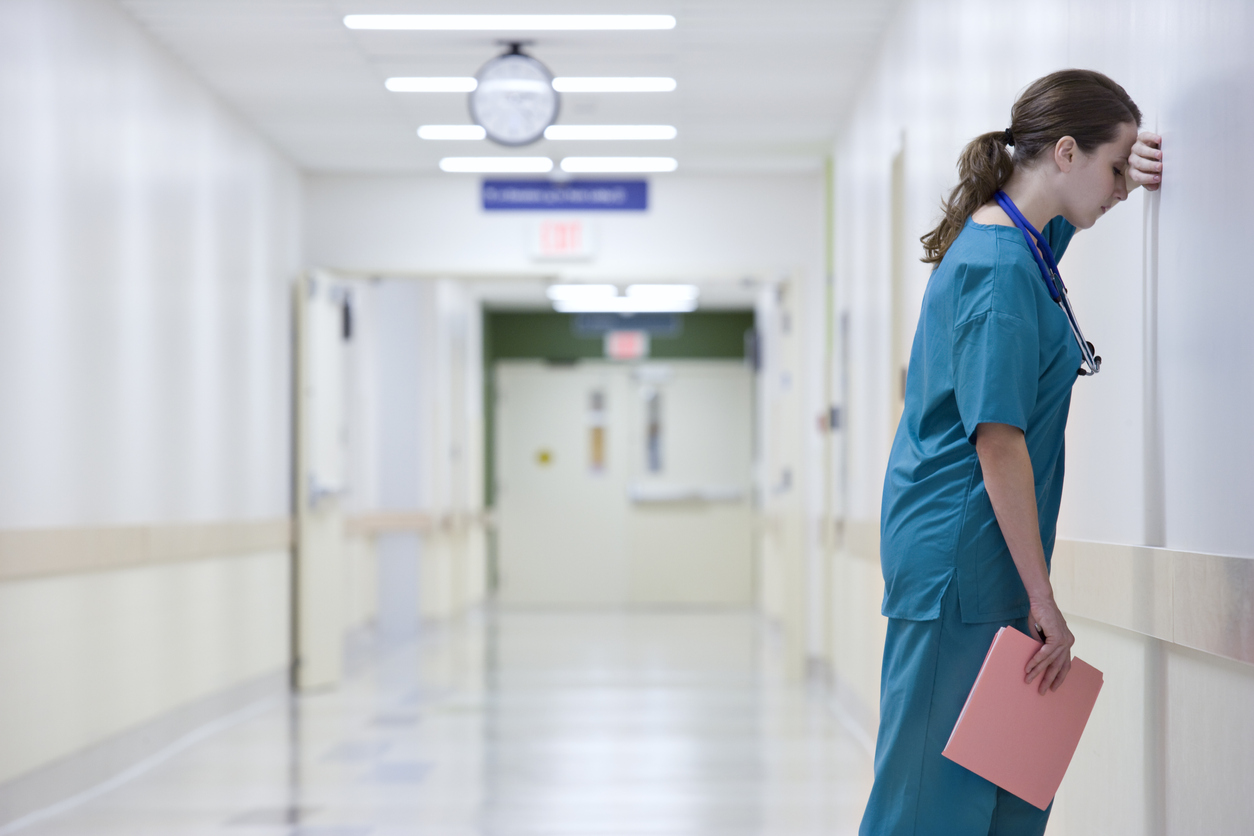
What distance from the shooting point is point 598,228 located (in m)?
6.82

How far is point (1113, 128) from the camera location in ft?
6.03

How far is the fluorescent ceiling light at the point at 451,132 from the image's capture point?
5.95 meters

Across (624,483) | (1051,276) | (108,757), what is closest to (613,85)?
(108,757)

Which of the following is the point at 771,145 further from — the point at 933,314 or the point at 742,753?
the point at 933,314

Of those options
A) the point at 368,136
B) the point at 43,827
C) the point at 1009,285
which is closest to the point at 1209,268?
the point at 1009,285

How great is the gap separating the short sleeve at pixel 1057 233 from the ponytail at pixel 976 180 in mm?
225

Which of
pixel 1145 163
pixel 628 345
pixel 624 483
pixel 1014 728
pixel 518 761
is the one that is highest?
pixel 628 345

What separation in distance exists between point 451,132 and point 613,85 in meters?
1.13

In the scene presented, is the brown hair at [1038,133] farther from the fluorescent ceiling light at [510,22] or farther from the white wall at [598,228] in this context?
the white wall at [598,228]

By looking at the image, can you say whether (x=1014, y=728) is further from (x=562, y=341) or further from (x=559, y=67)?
(x=562, y=341)

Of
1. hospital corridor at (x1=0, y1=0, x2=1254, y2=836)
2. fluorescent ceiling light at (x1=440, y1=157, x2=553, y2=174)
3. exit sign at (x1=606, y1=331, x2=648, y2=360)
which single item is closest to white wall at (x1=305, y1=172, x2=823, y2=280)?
hospital corridor at (x1=0, y1=0, x2=1254, y2=836)

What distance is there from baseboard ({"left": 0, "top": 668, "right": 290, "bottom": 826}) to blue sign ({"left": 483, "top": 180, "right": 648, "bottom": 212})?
2.98 m

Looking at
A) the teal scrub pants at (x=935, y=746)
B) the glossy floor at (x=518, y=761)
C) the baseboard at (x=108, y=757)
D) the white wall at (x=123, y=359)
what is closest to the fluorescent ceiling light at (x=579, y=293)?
the glossy floor at (x=518, y=761)

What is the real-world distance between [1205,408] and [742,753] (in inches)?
121
